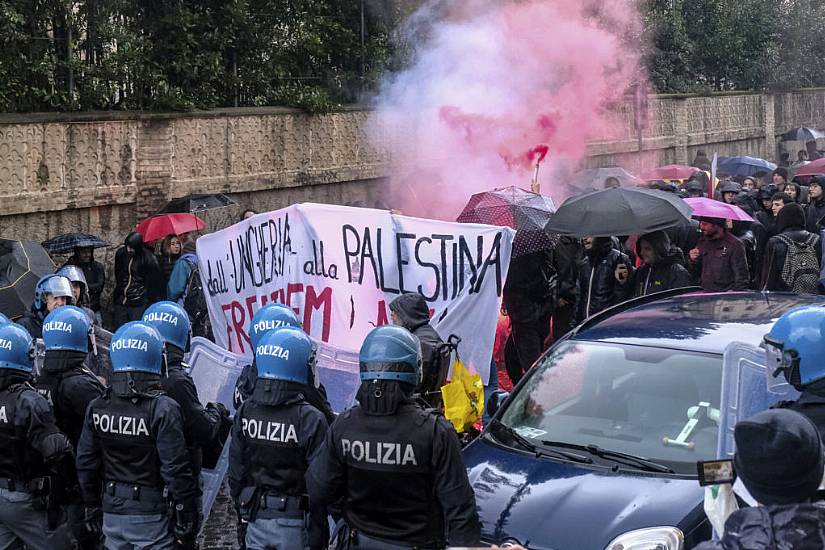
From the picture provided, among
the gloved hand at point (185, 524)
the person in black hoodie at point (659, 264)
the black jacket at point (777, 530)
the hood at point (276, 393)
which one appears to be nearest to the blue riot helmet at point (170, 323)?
the gloved hand at point (185, 524)

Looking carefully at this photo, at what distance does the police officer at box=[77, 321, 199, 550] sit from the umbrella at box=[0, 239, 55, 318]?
4.36 m

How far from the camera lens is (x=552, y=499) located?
16.6 feet

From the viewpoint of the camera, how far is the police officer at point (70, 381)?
5930 mm

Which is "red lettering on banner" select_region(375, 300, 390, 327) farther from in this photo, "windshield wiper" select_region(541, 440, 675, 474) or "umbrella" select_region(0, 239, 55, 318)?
"umbrella" select_region(0, 239, 55, 318)

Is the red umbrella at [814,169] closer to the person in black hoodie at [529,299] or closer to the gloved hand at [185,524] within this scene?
the person in black hoodie at [529,299]

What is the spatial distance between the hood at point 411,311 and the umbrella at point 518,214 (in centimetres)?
354

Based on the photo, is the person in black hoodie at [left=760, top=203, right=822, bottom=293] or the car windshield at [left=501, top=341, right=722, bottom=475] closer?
the car windshield at [left=501, top=341, right=722, bottom=475]

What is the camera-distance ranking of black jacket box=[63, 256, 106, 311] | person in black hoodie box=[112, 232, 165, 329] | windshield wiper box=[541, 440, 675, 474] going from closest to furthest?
1. windshield wiper box=[541, 440, 675, 474]
2. black jacket box=[63, 256, 106, 311]
3. person in black hoodie box=[112, 232, 165, 329]

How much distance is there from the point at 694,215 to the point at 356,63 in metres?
9.25

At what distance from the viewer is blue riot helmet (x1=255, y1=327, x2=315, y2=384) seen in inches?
201

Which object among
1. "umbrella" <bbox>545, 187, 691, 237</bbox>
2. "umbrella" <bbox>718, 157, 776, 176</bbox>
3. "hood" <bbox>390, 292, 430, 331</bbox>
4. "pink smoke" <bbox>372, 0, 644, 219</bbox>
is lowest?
"hood" <bbox>390, 292, 430, 331</bbox>

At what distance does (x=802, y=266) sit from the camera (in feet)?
33.5

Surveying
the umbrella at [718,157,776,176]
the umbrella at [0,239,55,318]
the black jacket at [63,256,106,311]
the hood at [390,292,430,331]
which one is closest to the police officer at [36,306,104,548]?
the hood at [390,292,430,331]

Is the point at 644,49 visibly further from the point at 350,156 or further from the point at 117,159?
the point at 117,159
